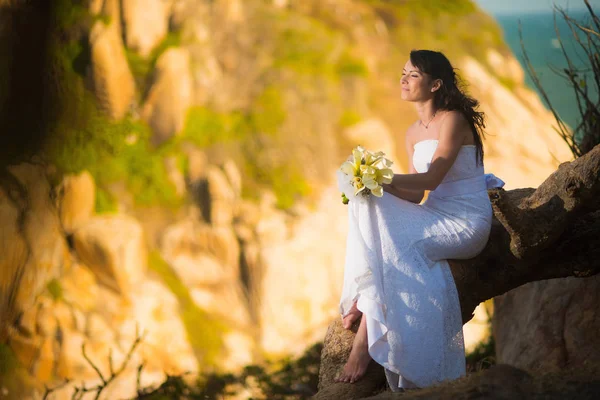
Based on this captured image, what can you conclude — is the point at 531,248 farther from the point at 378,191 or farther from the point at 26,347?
the point at 26,347

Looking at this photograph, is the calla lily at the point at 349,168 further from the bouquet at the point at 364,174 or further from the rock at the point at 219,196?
the rock at the point at 219,196

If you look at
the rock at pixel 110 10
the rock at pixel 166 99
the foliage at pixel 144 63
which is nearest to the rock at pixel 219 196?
the rock at pixel 166 99

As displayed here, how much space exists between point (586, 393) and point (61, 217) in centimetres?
596

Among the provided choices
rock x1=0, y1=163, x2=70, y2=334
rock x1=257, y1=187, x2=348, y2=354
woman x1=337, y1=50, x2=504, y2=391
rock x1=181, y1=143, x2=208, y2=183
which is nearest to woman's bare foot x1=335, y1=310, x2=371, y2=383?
woman x1=337, y1=50, x2=504, y2=391

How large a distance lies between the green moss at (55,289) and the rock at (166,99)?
1930mm

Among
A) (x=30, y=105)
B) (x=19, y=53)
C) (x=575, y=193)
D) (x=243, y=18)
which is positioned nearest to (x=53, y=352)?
(x=30, y=105)

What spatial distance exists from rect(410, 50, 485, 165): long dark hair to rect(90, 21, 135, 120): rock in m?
5.36

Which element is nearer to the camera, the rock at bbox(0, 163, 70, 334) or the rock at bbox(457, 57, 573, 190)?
the rock at bbox(0, 163, 70, 334)

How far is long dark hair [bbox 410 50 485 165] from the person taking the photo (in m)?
2.72

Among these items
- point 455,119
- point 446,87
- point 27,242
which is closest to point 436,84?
point 446,87

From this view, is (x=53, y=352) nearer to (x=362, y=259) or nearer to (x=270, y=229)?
(x=270, y=229)

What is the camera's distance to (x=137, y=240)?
24.2 feet

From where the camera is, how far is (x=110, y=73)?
24.3 feet

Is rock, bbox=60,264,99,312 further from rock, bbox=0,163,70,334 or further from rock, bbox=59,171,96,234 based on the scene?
rock, bbox=59,171,96,234
